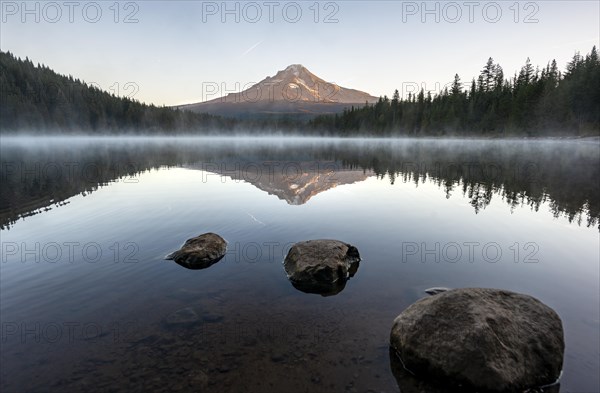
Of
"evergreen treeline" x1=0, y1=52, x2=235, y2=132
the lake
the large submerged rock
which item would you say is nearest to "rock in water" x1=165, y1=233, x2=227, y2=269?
the lake

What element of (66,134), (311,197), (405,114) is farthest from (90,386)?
(66,134)

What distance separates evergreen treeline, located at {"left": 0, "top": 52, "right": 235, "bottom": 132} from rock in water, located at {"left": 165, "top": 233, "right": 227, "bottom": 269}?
17817cm

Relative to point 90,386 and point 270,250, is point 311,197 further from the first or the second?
point 90,386

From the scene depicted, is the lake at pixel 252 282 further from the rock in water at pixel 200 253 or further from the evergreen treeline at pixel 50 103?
the evergreen treeline at pixel 50 103

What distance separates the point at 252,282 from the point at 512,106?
451 ft

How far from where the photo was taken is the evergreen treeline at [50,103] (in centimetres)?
13962

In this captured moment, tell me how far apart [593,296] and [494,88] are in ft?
521

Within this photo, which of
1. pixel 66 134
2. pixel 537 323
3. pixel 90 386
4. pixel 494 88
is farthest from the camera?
pixel 66 134

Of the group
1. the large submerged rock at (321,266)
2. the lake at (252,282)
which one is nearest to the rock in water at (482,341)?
the lake at (252,282)

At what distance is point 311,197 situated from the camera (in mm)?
25094

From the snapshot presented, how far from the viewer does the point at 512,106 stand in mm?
115750

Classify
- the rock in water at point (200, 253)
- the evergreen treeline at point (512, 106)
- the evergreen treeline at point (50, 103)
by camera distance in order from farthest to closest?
the evergreen treeline at point (50, 103) → the evergreen treeline at point (512, 106) → the rock in water at point (200, 253)

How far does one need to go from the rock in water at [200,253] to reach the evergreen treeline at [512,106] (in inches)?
4818

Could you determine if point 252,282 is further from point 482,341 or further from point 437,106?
point 437,106
